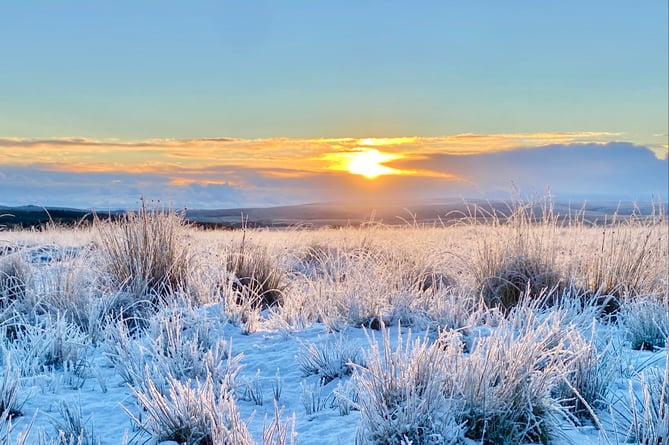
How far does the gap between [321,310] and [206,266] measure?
7.66ft

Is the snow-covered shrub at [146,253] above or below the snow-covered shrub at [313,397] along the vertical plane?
above

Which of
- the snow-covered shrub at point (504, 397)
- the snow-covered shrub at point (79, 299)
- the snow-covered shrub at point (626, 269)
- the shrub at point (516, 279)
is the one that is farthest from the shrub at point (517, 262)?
the snow-covered shrub at point (79, 299)

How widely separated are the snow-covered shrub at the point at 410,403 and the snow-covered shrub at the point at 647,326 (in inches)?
96.3

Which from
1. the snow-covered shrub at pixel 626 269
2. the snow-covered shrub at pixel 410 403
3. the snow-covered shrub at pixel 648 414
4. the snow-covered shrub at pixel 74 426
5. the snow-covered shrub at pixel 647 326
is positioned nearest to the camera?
the snow-covered shrub at pixel 648 414

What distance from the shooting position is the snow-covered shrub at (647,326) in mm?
4664

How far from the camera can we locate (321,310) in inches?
215

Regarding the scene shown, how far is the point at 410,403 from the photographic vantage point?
2877 mm

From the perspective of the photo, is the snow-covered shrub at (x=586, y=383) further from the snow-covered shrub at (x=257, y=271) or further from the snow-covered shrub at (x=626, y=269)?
the snow-covered shrub at (x=257, y=271)

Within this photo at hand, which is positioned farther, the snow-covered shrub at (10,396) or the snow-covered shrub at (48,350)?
the snow-covered shrub at (48,350)

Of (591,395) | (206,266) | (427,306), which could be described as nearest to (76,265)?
(206,266)

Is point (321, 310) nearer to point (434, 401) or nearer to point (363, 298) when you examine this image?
point (363, 298)

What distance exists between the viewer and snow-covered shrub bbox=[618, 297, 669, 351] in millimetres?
4664

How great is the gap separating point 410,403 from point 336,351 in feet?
A: 4.59

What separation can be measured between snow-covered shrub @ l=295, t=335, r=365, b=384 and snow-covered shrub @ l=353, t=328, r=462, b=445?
94 centimetres
